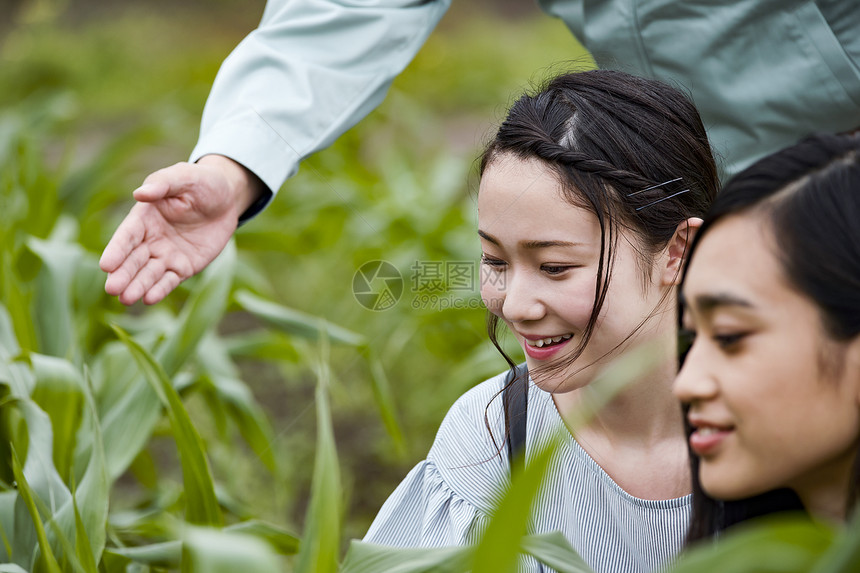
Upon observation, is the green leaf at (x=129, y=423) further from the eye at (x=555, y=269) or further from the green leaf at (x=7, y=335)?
the eye at (x=555, y=269)

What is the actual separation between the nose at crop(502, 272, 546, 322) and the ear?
6.2 inches

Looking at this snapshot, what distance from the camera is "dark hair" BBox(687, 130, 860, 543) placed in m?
0.61

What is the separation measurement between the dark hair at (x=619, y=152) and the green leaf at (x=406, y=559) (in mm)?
316

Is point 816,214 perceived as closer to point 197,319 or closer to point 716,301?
point 716,301

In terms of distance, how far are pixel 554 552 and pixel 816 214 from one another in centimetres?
31

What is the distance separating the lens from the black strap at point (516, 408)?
3.42 feet

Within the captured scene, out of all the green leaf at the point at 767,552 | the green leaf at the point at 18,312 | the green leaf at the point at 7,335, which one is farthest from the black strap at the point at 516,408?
the green leaf at the point at 18,312

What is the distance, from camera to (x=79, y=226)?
216 cm

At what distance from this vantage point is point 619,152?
37.6 inches

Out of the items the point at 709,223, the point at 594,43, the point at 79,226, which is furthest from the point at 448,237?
the point at 709,223

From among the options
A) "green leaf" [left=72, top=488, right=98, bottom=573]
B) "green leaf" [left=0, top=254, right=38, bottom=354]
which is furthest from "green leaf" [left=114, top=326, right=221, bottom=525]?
"green leaf" [left=0, top=254, right=38, bottom=354]

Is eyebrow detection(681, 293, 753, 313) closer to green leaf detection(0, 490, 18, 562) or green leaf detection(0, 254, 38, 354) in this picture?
green leaf detection(0, 490, 18, 562)

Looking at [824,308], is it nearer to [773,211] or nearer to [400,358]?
[773,211]

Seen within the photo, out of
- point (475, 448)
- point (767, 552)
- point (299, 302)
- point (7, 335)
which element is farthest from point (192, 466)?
point (299, 302)
